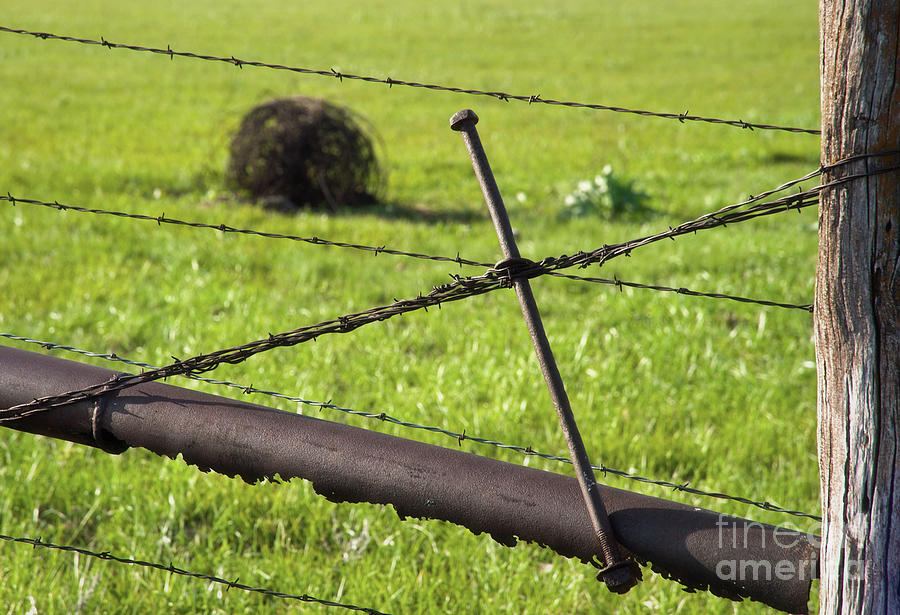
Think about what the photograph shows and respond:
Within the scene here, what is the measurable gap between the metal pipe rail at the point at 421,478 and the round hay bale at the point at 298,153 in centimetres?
498

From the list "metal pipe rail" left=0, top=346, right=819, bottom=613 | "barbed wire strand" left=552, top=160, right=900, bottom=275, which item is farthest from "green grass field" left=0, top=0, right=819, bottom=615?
"barbed wire strand" left=552, top=160, right=900, bottom=275

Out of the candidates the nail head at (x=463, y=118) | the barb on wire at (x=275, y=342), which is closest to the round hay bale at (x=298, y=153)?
the barb on wire at (x=275, y=342)

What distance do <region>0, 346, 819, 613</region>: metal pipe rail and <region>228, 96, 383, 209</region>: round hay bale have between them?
4984mm

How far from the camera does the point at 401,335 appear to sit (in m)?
4.38

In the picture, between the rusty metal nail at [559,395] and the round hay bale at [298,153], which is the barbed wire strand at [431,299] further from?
the round hay bale at [298,153]

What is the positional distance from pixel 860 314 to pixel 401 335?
319cm

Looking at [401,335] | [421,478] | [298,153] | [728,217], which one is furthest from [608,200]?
[421,478]

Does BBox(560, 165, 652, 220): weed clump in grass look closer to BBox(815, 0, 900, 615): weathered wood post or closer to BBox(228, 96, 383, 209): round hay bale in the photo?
BBox(228, 96, 383, 209): round hay bale

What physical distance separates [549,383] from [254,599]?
1.50 metres

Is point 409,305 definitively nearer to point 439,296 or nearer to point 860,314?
point 439,296

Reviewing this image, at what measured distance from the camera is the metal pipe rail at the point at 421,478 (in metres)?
1.44

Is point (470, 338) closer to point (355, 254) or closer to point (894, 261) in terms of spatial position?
point (355, 254)

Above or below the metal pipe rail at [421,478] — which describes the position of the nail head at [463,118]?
above

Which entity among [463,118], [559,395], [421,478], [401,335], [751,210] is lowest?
[421,478]
